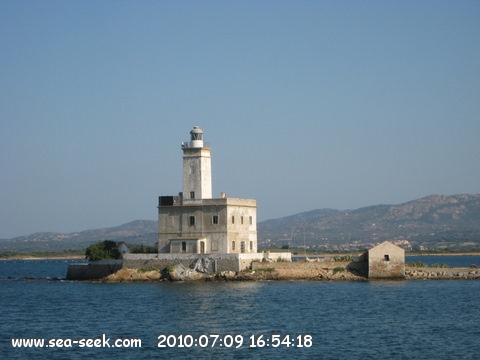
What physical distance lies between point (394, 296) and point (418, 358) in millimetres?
18517

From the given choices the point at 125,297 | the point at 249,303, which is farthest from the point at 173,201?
the point at 249,303

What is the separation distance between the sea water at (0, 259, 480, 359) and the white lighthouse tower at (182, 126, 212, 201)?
6.42 meters

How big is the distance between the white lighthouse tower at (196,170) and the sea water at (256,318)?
253 inches

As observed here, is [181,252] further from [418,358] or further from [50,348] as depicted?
[418,358]

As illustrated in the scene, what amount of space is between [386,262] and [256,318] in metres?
18.6

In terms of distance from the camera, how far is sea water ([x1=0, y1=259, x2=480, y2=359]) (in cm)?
3294

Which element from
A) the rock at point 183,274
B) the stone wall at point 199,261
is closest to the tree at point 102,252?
the stone wall at point 199,261

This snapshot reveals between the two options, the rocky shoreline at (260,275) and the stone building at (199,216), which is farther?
the stone building at (199,216)

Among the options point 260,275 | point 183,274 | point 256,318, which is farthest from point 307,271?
point 256,318

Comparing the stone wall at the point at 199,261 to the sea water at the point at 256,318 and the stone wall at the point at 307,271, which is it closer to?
the stone wall at the point at 307,271

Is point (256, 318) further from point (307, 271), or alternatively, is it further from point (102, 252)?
point (102, 252)

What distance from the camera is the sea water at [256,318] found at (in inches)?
1297

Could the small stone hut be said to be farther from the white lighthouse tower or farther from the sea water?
the white lighthouse tower

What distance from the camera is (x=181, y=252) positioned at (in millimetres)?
60375
